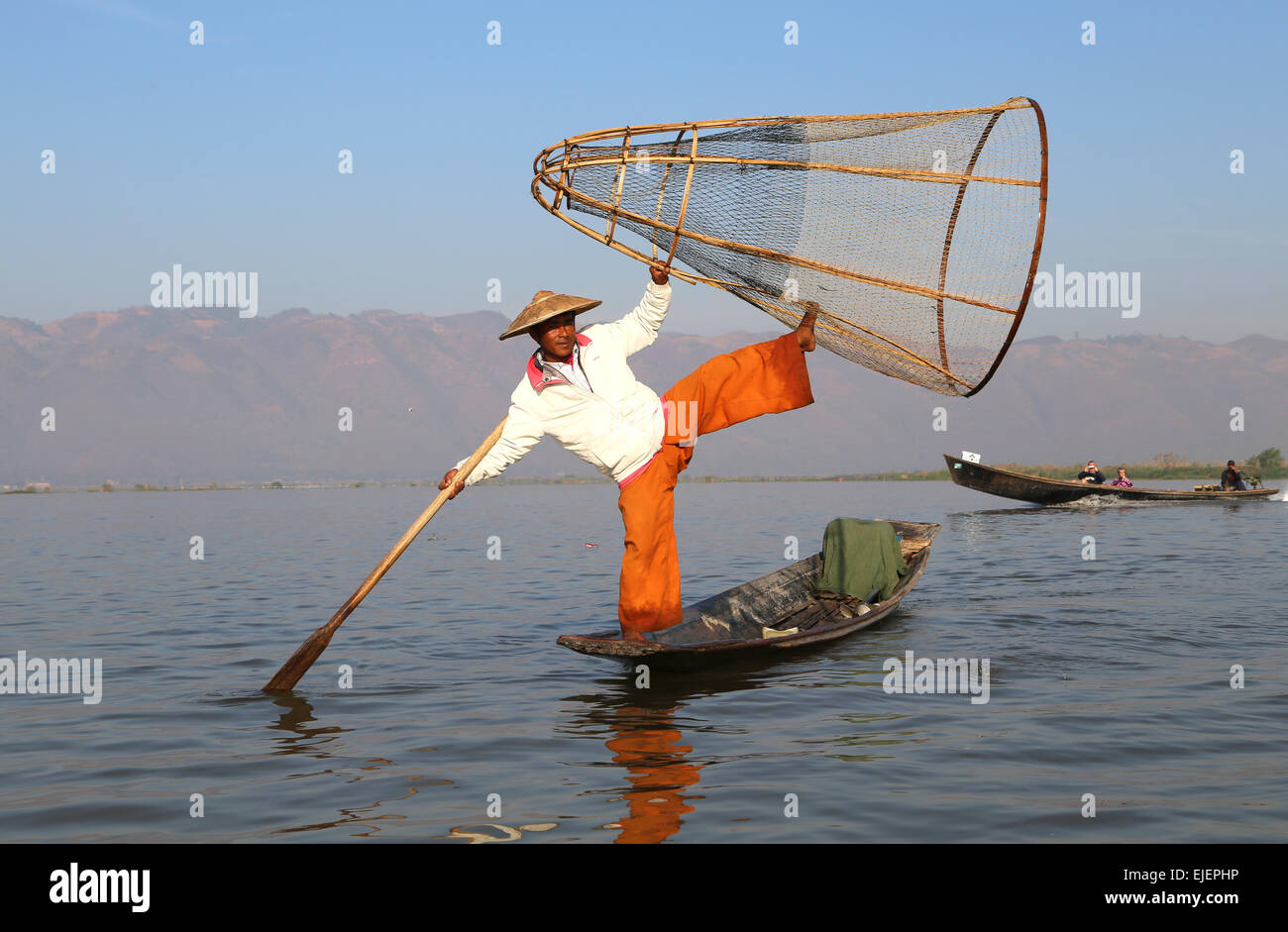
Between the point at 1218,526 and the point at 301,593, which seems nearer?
the point at 301,593

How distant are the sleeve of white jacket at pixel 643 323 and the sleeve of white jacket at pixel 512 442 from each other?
89 centimetres

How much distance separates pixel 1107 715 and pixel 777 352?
11.1ft

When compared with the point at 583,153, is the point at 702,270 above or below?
below

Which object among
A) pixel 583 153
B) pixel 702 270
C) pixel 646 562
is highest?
pixel 583 153

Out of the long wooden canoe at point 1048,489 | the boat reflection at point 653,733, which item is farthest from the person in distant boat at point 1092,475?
the boat reflection at point 653,733

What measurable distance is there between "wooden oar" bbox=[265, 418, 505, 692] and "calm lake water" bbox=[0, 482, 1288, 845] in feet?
0.61

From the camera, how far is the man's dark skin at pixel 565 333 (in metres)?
7.43

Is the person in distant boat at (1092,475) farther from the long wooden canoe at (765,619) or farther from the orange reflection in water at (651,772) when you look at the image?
the orange reflection in water at (651,772)

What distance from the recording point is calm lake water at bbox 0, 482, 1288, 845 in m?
5.20

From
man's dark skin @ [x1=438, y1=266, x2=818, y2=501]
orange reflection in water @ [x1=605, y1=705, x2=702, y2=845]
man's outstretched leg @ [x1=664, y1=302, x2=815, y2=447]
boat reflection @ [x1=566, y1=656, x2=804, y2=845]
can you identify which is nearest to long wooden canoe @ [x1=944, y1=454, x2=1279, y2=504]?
boat reflection @ [x1=566, y1=656, x2=804, y2=845]

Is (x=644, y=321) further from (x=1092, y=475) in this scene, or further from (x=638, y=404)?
(x=1092, y=475)
